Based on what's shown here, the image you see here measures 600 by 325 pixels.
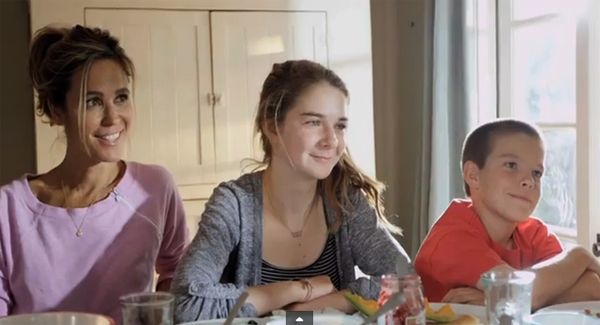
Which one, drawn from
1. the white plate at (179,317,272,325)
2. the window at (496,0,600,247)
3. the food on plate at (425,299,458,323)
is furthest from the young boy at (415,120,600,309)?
the window at (496,0,600,247)

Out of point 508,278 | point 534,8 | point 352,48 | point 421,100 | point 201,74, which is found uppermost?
point 534,8

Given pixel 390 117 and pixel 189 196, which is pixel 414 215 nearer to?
pixel 390 117

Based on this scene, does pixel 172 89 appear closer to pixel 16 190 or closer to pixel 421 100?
pixel 421 100

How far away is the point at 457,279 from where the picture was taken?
1367 millimetres

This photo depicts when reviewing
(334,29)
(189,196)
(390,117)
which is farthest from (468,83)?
(189,196)

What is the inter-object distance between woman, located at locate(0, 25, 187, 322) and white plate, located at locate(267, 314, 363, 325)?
56 centimetres

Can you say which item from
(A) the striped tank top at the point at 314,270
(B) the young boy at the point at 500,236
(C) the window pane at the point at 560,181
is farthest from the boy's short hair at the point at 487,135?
(C) the window pane at the point at 560,181

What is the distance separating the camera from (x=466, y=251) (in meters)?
1.39

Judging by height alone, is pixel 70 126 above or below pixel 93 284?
above

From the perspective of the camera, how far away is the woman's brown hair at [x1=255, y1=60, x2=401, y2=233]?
150 centimetres

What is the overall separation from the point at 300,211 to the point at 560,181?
1550 mm

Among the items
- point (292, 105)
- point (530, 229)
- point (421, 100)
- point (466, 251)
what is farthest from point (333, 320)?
point (421, 100)

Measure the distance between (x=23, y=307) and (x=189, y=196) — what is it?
1399 mm

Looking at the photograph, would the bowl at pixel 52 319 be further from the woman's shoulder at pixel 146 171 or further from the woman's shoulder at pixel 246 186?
the woman's shoulder at pixel 146 171
